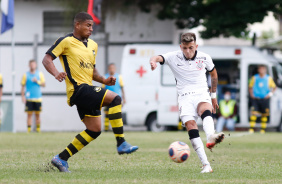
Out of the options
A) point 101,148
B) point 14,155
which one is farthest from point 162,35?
point 14,155

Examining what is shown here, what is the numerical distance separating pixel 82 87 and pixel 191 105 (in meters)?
1.40

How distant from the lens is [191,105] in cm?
919

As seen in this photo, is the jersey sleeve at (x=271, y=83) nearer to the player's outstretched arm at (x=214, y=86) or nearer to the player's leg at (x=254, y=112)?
the player's leg at (x=254, y=112)

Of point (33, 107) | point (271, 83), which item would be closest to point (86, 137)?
point (33, 107)

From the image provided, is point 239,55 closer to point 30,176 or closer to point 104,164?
point 104,164

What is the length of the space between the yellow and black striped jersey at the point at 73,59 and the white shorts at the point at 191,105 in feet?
4.12

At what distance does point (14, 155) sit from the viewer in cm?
1191

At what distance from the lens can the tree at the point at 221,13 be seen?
2422 centimetres

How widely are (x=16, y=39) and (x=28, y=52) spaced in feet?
2.21

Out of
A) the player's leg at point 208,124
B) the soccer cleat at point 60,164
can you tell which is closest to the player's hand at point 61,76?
the soccer cleat at point 60,164

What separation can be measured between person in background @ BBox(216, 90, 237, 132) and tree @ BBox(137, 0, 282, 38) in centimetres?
230

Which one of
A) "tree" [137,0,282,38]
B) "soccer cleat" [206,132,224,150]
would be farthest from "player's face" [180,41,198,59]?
"tree" [137,0,282,38]

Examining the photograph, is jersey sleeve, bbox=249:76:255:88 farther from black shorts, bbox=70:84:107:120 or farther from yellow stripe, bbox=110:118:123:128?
black shorts, bbox=70:84:107:120

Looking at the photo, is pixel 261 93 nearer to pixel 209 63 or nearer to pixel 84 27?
pixel 209 63
